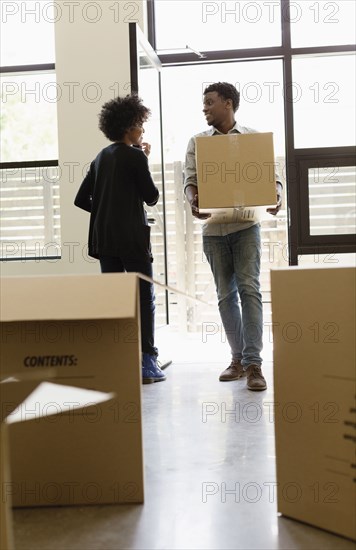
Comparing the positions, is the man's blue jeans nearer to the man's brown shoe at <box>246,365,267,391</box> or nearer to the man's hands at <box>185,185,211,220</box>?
the man's brown shoe at <box>246,365,267,391</box>

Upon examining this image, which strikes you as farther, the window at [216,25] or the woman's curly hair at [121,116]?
the window at [216,25]

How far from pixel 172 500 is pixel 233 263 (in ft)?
4.91

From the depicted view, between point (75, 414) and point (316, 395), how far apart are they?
534 mm

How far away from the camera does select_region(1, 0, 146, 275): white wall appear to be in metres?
4.08

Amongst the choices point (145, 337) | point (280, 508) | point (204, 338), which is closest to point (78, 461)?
point (280, 508)

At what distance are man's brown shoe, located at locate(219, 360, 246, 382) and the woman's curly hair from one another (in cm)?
115

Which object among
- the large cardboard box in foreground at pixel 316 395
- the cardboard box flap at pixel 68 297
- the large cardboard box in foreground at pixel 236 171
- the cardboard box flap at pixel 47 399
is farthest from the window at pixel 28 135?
the large cardboard box in foreground at pixel 316 395

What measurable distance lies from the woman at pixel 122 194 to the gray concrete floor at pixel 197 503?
0.70 metres

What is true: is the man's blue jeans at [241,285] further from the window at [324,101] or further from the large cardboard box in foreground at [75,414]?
the window at [324,101]

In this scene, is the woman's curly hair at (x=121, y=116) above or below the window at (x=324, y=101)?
below

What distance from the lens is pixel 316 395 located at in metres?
1.31

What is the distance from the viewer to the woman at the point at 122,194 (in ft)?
9.16

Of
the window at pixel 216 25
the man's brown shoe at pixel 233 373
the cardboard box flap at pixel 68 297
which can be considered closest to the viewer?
the cardboard box flap at pixel 68 297

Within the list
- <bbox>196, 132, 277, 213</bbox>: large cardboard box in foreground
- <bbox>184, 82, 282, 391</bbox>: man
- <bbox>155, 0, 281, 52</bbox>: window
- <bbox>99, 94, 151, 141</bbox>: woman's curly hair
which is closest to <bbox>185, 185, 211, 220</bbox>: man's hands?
<bbox>184, 82, 282, 391</bbox>: man
